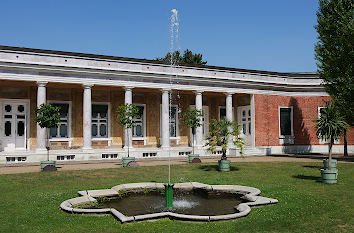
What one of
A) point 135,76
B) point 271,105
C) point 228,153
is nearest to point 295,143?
point 271,105

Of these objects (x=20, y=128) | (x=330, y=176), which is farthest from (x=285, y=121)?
(x=20, y=128)

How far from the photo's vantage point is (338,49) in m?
21.2

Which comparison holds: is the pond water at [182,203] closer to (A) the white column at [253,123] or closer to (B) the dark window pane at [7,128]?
(B) the dark window pane at [7,128]

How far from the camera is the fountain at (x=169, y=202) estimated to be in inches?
280

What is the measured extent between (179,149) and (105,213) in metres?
18.1

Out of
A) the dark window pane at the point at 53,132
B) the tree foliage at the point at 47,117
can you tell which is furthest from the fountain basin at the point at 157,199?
the dark window pane at the point at 53,132

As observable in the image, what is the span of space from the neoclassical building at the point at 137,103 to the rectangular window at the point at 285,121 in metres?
0.09

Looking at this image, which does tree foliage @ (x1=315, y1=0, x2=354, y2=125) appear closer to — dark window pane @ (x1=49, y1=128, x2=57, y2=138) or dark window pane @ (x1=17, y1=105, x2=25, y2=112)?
dark window pane @ (x1=49, y1=128, x2=57, y2=138)

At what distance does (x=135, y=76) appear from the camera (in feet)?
76.8

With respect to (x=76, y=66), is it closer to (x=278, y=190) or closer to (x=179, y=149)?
(x=179, y=149)

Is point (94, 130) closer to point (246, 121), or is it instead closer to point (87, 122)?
point (87, 122)

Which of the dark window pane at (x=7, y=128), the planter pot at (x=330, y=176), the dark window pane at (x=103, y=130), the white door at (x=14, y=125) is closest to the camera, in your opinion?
the planter pot at (x=330, y=176)

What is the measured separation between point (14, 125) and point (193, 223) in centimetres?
2037

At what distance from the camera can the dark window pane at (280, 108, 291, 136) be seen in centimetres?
2859
